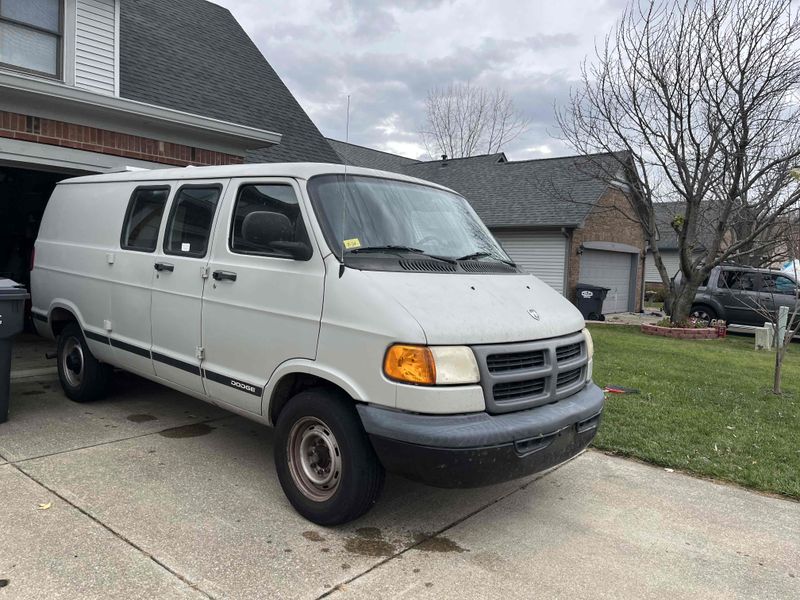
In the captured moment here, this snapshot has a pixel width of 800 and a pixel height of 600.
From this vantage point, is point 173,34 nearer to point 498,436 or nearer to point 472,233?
point 472,233

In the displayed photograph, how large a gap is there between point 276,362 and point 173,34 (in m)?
11.6

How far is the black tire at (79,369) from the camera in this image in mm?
5680

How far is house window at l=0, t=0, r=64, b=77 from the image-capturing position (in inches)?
326

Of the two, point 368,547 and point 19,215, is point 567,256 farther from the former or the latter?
point 368,547

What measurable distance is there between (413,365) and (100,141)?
20.7 ft

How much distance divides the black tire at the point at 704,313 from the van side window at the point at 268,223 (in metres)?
16.1

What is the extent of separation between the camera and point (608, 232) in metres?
22.4

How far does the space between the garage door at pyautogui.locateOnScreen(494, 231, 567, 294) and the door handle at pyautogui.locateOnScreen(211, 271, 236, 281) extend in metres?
16.8

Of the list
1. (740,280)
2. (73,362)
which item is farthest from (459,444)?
(740,280)

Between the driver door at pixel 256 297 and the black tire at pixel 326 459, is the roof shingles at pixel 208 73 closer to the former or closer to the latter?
the driver door at pixel 256 297

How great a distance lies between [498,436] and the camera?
320 cm

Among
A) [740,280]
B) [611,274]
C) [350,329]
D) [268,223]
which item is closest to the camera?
[350,329]

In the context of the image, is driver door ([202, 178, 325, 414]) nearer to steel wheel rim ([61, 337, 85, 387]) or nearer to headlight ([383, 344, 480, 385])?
headlight ([383, 344, 480, 385])

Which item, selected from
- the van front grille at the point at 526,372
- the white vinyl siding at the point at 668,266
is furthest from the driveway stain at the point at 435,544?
the white vinyl siding at the point at 668,266
